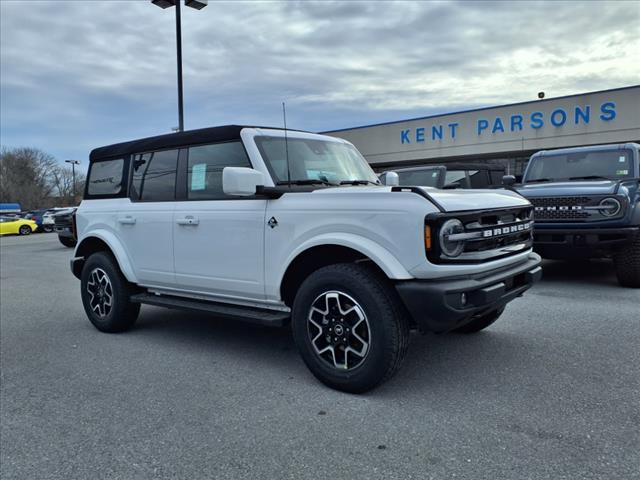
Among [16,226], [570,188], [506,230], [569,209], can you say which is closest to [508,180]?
[570,188]

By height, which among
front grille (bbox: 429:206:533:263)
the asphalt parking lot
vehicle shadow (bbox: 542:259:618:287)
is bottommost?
the asphalt parking lot

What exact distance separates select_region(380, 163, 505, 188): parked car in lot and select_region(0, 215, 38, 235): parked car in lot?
28.0 meters

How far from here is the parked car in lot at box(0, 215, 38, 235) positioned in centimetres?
3012

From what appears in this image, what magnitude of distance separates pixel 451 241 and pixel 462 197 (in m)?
0.42

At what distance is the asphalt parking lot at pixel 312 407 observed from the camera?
2598mm

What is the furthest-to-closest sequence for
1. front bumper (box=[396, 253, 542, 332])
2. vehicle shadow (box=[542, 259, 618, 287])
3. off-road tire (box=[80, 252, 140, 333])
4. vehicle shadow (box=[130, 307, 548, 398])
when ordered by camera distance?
vehicle shadow (box=[542, 259, 618, 287]) → off-road tire (box=[80, 252, 140, 333]) → vehicle shadow (box=[130, 307, 548, 398]) → front bumper (box=[396, 253, 542, 332])

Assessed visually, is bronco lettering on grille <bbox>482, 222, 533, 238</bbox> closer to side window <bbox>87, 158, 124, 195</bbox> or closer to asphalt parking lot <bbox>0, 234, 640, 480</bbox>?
asphalt parking lot <bbox>0, 234, 640, 480</bbox>

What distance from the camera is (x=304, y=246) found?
11.9ft

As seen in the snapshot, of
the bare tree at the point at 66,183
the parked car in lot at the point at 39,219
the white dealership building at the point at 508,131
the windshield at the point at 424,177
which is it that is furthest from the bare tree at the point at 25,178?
the windshield at the point at 424,177

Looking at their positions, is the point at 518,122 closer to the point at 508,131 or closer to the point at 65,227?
the point at 508,131

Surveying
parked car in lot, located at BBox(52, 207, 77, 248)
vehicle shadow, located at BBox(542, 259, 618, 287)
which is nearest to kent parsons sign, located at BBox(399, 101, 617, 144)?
vehicle shadow, located at BBox(542, 259, 618, 287)

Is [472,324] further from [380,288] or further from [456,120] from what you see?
[456,120]

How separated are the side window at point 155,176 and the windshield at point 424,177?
585cm

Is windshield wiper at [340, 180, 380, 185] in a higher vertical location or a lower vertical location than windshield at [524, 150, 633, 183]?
lower
